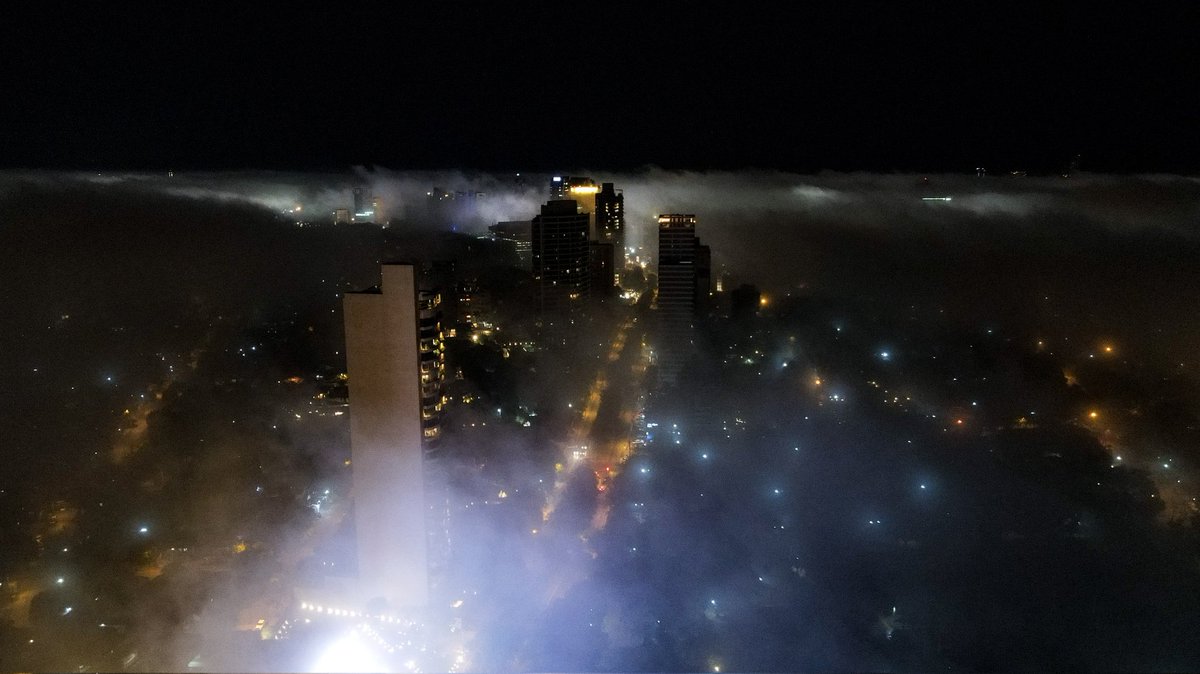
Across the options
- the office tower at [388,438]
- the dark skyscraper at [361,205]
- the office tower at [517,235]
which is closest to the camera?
the office tower at [388,438]

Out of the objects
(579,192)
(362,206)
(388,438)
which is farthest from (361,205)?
(579,192)

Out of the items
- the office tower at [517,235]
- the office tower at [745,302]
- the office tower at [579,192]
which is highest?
the office tower at [579,192]

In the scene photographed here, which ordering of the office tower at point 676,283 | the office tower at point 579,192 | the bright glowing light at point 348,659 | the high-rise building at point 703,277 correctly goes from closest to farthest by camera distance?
the bright glowing light at point 348,659 < the office tower at point 676,283 < the high-rise building at point 703,277 < the office tower at point 579,192

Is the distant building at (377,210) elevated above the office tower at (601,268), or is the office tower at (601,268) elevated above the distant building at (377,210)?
the distant building at (377,210)

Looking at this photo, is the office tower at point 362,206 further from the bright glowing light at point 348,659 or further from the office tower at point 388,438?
the bright glowing light at point 348,659

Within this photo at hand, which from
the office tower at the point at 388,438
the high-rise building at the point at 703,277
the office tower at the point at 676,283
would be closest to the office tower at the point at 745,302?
the high-rise building at the point at 703,277

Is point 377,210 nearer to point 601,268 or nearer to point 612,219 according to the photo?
point 601,268

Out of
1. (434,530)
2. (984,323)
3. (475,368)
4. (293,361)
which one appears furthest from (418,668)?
(984,323)
